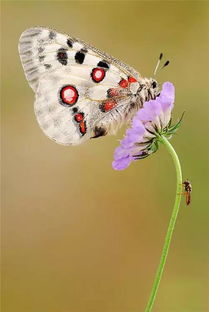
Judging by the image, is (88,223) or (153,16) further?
(153,16)

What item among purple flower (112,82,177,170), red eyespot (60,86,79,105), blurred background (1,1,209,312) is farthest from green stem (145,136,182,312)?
blurred background (1,1,209,312)

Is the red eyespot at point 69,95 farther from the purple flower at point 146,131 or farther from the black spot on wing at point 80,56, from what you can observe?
the purple flower at point 146,131

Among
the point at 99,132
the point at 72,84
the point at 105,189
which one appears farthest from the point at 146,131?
the point at 105,189

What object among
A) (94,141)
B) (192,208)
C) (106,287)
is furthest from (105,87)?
(94,141)

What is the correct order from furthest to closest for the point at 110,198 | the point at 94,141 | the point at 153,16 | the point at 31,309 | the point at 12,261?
the point at 153,16, the point at 94,141, the point at 110,198, the point at 12,261, the point at 31,309

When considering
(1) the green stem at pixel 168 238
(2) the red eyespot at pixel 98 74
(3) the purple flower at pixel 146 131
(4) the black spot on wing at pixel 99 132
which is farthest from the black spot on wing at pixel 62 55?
(1) the green stem at pixel 168 238

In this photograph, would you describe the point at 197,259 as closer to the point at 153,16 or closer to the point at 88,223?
the point at 88,223

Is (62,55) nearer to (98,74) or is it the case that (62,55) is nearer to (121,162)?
(98,74)
